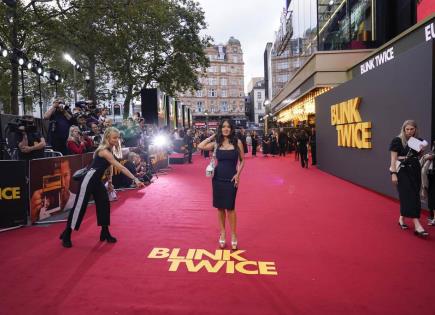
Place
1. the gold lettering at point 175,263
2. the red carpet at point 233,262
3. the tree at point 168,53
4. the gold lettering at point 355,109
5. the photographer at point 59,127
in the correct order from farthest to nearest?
the tree at point 168,53 → the gold lettering at point 355,109 → the photographer at point 59,127 → the gold lettering at point 175,263 → the red carpet at point 233,262

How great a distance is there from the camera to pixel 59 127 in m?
9.71

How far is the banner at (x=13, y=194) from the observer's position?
6445 millimetres

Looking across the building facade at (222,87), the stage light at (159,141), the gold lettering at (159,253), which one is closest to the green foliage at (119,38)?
the stage light at (159,141)

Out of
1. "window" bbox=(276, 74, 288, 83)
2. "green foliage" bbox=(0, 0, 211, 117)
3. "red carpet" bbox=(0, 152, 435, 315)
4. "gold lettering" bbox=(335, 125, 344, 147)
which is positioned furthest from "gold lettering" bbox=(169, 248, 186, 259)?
"window" bbox=(276, 74, 288, 83)

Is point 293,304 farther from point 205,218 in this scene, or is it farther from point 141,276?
point 205,218

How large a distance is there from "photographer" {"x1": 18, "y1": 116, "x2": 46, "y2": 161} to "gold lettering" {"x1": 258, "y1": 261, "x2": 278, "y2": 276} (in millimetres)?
5505

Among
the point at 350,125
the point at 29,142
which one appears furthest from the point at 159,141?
the point at 29,142

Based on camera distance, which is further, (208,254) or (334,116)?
(334,116)

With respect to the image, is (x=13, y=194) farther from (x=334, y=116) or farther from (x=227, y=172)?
(x=334, y=116)

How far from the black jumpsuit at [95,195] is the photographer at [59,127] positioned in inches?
184

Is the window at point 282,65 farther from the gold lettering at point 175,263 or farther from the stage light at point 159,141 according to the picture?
the gold lettering at point 175,263

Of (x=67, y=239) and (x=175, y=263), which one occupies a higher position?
(x=67, y=239)

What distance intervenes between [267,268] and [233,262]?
1.50 ft

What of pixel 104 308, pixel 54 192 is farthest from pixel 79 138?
pixel 104 308
